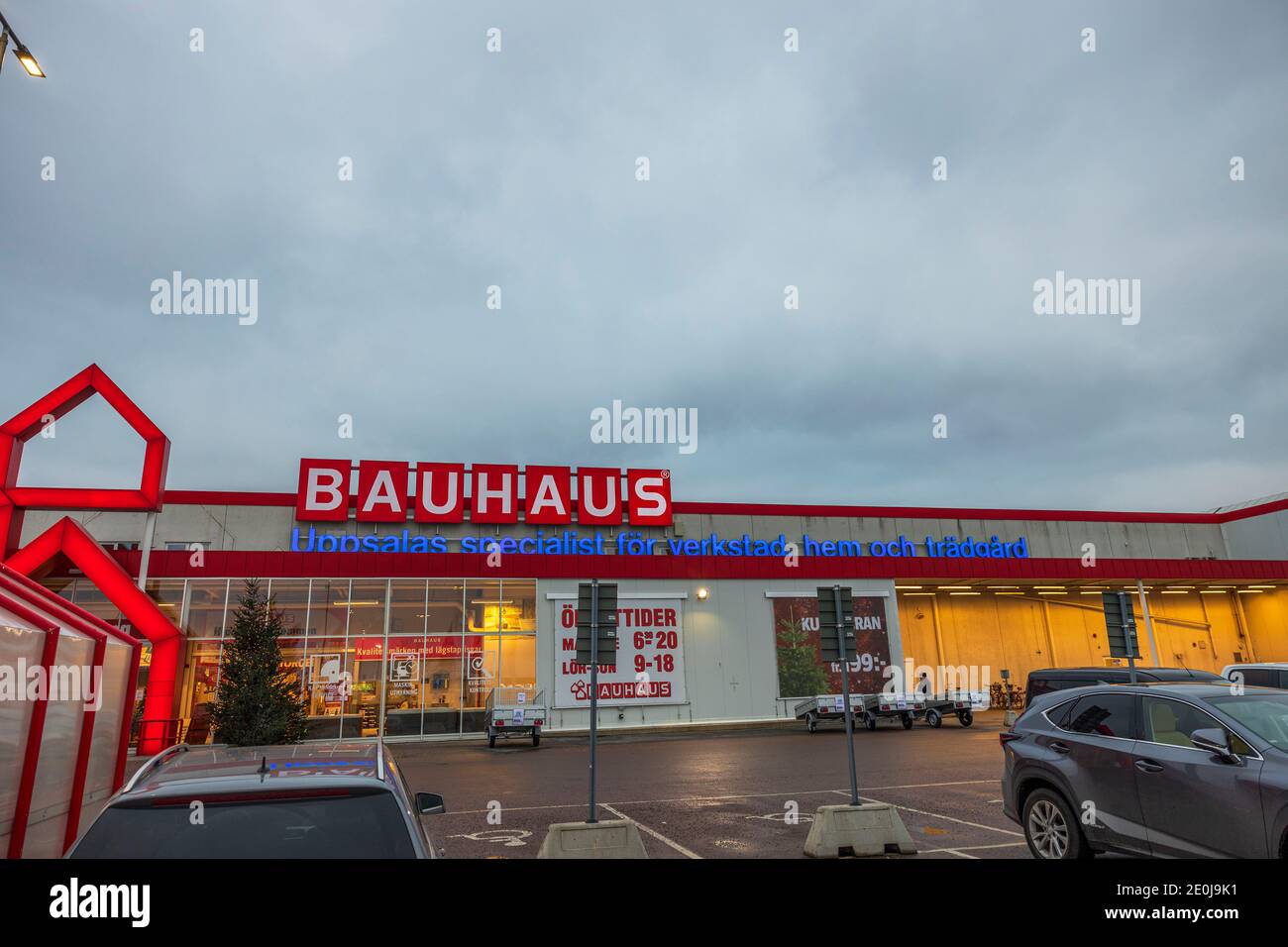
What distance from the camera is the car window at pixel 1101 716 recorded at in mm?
6867

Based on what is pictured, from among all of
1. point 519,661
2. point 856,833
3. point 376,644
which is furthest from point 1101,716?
point 376,644

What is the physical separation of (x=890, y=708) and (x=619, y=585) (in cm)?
1110

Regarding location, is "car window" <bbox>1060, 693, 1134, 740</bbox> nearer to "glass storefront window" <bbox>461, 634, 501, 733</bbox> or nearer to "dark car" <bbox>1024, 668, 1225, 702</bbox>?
"dark car" <bbox>1024, 668, 1225, 702</bbox>

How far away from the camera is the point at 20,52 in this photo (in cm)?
930

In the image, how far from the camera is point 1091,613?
128 ft

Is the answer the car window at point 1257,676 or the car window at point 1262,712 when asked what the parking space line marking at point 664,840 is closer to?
the car window at point 1262,712

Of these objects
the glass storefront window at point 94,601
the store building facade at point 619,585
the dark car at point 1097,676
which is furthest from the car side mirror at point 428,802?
the glass storefront window at point 94,601

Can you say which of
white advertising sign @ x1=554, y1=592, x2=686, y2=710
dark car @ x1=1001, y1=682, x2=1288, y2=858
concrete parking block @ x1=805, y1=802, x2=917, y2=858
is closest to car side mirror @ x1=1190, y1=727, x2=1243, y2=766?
dark car @ x1=1001, y1=682, x2=1288, y2=858

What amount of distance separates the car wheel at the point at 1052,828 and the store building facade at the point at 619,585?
19379mm

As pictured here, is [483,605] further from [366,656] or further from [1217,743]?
[1217,743]

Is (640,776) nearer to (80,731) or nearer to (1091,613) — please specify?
(80,731)

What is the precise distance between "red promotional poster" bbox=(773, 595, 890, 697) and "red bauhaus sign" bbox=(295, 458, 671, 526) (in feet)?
22.8
